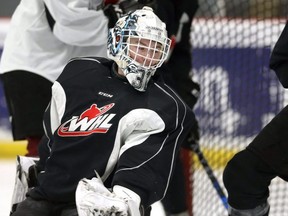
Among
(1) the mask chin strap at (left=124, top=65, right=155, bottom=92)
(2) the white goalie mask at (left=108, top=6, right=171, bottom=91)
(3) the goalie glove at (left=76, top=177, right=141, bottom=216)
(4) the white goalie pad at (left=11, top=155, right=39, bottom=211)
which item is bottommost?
(4) the white goalie pad at (left=11, top=155, right=39, bottom=211)

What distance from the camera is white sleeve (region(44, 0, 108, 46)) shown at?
2881 millimetres

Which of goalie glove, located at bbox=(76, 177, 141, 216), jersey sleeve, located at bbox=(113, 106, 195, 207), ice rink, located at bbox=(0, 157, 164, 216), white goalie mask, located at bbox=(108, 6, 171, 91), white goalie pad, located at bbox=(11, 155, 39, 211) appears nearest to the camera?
goalie glove, located at bbox=(76, 177, 141, 216)

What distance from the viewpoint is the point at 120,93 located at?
246cm

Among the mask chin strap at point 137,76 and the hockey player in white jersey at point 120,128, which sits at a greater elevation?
the mask chin strap at point 137,76

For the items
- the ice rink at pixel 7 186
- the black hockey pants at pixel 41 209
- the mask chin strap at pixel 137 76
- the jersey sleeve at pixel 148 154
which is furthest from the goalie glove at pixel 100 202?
the ice rink at pixel 7 186

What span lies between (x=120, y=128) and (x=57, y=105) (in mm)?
238

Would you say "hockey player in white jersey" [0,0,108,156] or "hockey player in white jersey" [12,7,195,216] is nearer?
"hockey player in white jersey" [12,7,195,216]

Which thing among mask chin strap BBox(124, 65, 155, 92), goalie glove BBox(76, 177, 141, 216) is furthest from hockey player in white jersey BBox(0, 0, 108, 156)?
goalie glove BBox(76, 177, 141, 216)

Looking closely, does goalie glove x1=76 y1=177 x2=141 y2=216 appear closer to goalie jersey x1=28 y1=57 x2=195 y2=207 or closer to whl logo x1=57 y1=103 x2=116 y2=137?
goalie jersey x1=28 y1=57 x2=195 y2=207

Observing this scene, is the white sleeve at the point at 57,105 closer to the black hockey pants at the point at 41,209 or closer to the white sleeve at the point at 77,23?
the black hockey pants at the point at 41,209

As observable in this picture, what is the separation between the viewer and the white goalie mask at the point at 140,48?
2.44m

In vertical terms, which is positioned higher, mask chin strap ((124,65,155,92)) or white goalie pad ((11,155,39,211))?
mask chin strap ((124,65,155,92))

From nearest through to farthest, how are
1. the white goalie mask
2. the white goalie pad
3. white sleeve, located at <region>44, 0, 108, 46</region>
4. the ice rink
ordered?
the white goalie mask → the white goalie pad → white sleeve, located at <region>44, 0, 108, 46</region> → the ice rink

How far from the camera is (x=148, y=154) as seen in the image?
236cm
